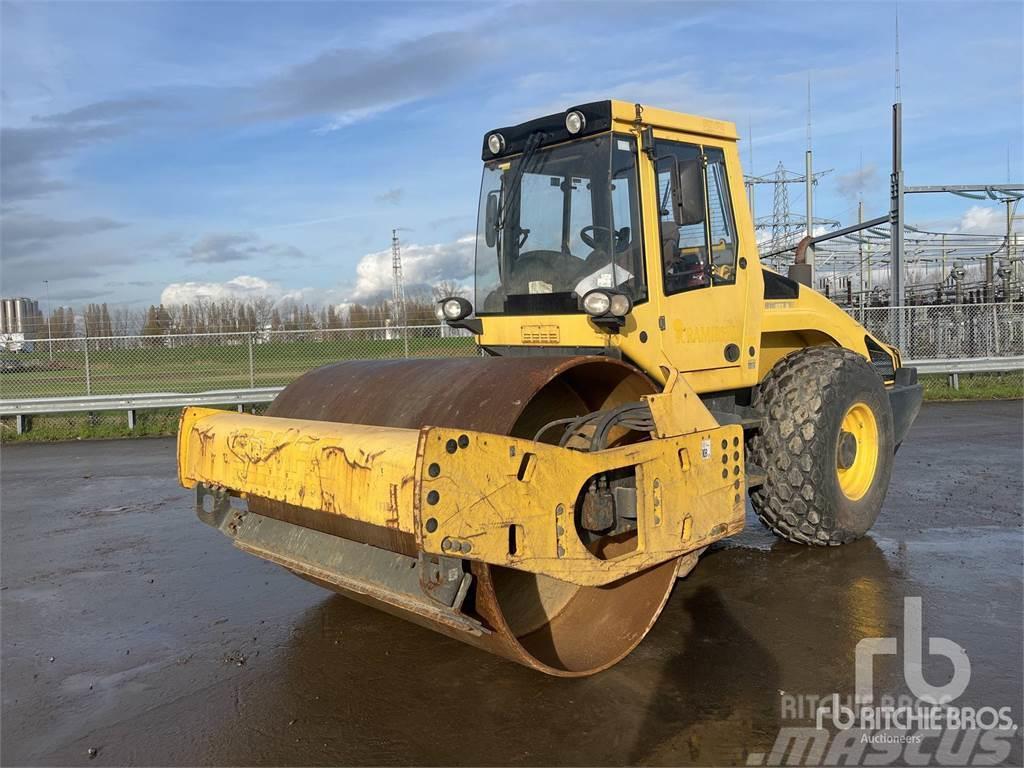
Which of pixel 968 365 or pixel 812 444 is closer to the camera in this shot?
pixel 812 444

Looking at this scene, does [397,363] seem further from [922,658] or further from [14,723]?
[922,658]

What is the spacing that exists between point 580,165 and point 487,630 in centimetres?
286

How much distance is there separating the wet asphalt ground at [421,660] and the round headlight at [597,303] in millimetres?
1768

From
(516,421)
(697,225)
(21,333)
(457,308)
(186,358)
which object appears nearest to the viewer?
(516,421)

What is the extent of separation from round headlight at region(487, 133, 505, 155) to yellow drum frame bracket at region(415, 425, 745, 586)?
2.39m

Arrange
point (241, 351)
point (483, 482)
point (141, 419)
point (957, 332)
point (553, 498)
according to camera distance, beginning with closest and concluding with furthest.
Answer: point (483, 482) → point (553, 498) → point (141, 419) → point (957, 332) → point (241, 351)

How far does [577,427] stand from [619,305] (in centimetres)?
72

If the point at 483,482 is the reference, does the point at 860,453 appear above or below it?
below

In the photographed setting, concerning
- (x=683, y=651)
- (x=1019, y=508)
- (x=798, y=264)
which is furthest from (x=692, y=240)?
(x=1019, y=508)

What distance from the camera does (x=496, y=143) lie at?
5328 millimetres

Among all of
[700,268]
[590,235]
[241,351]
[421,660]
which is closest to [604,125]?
[590,235]

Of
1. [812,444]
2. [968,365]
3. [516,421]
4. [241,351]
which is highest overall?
[241,351]

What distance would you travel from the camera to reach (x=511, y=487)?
320 centimetres

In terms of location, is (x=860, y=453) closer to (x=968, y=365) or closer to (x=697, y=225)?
(x=697, y=225)
